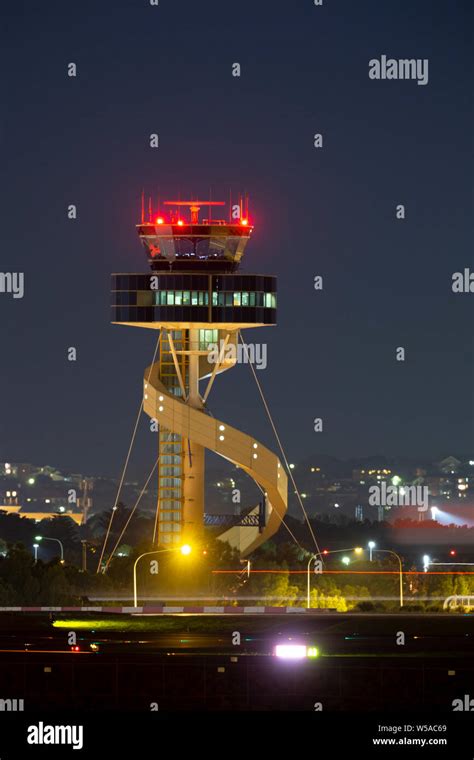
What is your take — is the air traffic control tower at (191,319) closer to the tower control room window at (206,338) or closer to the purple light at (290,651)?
the tower control room window at (206,338)

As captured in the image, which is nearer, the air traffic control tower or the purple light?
the purple light

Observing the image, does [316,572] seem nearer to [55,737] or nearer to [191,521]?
[191,521]

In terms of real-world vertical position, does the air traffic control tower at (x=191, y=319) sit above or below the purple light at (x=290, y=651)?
above

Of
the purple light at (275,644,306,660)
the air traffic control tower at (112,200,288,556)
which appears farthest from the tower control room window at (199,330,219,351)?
the purple light at (275,644,306,660)

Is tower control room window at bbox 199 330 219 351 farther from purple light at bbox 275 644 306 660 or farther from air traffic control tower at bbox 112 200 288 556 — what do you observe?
purple light at bbox 275 644 306 660

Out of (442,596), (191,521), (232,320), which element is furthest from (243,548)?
(442,596)

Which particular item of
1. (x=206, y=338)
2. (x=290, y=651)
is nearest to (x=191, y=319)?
(x=206, y=338)

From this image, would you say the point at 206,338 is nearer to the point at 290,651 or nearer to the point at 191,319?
the point at 191,319

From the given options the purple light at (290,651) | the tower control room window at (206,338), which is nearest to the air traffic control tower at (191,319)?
the tower control room window at (206,338)
